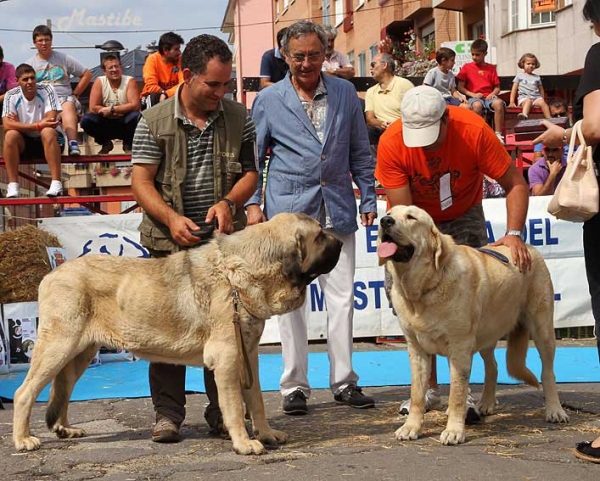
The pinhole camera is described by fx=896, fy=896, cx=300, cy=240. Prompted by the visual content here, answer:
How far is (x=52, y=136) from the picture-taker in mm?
10648

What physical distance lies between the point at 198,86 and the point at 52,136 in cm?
580

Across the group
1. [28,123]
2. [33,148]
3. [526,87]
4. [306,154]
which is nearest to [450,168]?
[306,154]

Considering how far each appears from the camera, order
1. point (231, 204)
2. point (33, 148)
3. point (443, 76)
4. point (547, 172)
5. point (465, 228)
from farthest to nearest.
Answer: point (443, 76)
point (547, 172)
point (33, 148)
point (465, 228)
point (231, 204)

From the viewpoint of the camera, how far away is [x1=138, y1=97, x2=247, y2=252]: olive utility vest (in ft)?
18.0

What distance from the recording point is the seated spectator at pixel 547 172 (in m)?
11.0

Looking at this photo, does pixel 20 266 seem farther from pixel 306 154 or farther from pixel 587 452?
pixel 587 452

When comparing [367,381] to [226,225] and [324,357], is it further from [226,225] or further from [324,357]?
[226,225]

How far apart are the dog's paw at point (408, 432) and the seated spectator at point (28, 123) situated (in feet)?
21.0

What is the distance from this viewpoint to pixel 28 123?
1082 centimetres

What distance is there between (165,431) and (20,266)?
4.52 meters

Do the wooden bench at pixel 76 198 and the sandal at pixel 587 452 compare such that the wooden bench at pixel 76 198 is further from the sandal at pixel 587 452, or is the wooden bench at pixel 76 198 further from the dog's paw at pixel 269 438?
the sandal at pixel 587 452

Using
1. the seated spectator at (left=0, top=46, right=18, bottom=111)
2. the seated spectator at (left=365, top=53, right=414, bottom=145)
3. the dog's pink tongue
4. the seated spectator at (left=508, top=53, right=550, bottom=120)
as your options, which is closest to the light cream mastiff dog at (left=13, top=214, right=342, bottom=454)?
the dog's pink tongue

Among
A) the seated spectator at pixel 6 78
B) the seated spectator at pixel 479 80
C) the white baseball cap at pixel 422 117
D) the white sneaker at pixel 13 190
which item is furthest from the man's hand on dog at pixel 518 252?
the seated spectator at pixel 479 80

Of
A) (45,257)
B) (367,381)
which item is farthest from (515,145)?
(45,257)
